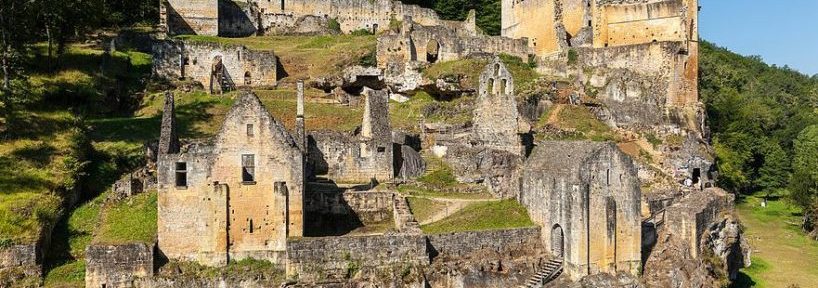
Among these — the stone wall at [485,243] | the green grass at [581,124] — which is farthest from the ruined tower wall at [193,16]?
the stone wall at [485,243]

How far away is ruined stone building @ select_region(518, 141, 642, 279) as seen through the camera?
27250 millimetres

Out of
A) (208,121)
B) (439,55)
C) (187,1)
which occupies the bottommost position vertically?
(208,121)

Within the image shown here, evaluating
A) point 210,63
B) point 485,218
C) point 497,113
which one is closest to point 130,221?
point 485,218

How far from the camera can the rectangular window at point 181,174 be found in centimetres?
2635

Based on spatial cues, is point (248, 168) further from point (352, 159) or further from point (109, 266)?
point (352, 159)

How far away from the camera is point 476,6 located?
72.8 m

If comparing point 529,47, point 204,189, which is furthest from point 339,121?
point 529,47

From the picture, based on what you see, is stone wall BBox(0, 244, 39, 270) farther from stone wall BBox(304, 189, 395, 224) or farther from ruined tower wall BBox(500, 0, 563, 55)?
ruined tower wall BBox(500, 0, 563, 55)

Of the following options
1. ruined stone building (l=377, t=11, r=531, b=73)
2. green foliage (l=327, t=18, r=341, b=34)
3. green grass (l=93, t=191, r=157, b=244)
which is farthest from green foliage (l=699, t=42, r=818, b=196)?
green grass (l=93, t=191, r=157, b=244)

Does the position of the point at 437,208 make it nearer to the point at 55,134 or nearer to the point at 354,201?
the point at 354,201

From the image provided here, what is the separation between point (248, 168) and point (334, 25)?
40.8 metres

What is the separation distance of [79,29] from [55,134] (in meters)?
16.6

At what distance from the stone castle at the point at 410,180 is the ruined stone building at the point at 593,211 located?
2.1 inches

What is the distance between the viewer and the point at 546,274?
2772 centimetres
